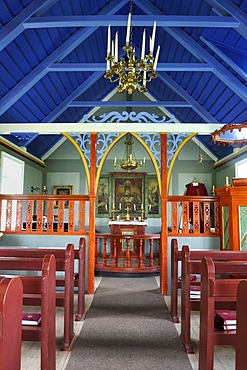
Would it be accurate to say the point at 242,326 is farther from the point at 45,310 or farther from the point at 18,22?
the point at 18,22

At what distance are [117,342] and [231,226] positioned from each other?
225 cm

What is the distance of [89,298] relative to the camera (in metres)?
4.70

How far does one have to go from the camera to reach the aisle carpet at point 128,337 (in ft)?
8.55

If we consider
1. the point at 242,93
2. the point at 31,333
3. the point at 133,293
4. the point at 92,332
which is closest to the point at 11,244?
the point at 133,293

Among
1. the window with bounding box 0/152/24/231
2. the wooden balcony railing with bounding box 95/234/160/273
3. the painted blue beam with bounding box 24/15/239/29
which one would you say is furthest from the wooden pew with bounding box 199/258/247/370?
the window with bounding box 0/152/24/231

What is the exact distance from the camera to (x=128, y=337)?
3.17 m

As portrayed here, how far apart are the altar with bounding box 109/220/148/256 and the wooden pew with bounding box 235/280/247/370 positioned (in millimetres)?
6622

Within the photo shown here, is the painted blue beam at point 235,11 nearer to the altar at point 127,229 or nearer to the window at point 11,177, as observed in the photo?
the altar at point 127,229

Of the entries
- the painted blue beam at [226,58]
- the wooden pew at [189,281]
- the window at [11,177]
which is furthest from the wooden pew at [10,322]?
the window at [11,177]

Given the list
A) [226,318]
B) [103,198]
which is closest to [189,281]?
[226,318]

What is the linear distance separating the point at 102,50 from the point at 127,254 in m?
4.93

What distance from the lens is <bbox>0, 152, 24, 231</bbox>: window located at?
7.44 meters

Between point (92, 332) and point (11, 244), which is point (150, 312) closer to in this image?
Result: point (92, 332)

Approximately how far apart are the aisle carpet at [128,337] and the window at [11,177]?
3.87m
